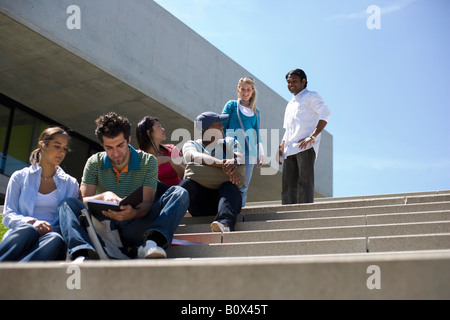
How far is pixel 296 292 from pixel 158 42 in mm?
11209

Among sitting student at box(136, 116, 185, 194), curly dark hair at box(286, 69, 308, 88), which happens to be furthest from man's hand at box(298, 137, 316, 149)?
sitting student at box(136, 116, 185, 194)

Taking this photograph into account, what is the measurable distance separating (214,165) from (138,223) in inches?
49.9

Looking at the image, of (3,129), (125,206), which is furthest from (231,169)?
(3,129)

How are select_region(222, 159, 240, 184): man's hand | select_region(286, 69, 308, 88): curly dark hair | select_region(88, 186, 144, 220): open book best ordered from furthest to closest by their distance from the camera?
select_region(286, 69, 308, 88): curly dark hair
select_region(222, 159, 240, 184): man's hand
select_region(88, 186, 144, 220): open book

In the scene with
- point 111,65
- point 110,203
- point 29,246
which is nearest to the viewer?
point 29,246

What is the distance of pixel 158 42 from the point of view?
13047mm

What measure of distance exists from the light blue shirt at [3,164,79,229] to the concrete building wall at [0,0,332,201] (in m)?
6.68

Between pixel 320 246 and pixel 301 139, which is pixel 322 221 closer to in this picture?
pixel 320 246

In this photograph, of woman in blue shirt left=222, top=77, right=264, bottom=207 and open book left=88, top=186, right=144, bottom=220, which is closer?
open book left=88, top=186, right=144, bottom=220

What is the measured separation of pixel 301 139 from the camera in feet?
21.8

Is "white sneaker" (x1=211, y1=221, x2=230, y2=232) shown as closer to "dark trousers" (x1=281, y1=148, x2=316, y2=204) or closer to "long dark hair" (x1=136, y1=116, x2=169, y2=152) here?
"long dark hair" (x1=136, y1=116, x2=169, y2=152)

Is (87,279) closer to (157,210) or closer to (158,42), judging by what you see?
(157,210)

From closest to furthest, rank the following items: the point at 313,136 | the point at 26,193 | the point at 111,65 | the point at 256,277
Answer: the point at 256,277, the point at 26,193, the point at 313,136, the point at 111,65

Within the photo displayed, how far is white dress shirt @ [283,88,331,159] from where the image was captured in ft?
21.6
